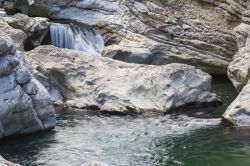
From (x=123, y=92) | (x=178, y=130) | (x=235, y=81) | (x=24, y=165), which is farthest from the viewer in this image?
(x=235, y=81)

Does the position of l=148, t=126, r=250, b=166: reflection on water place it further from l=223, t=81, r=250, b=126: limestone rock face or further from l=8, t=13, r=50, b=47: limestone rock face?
l=8, t=13, r=50, b=47: limestone rock face

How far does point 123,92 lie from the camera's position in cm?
2175

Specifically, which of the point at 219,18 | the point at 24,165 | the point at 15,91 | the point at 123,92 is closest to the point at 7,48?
the point at 15,91

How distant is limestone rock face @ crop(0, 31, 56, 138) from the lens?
1688cm

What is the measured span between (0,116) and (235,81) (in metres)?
10.9

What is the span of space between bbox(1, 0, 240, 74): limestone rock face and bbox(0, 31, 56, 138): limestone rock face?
937 cm

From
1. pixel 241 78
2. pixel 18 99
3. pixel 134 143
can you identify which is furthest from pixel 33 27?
pixel 134 143

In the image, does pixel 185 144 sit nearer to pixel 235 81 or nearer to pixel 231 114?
pixel 231 114

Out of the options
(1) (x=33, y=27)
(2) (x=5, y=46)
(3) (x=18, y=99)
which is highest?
(2) (x=5, y=46)

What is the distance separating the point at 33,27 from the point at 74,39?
214 centimetres

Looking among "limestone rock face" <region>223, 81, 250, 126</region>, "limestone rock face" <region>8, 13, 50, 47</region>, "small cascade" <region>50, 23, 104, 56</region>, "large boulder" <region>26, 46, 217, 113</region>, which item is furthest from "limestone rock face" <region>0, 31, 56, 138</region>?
"small cascade" <region>50, 23, 104, 56</region>

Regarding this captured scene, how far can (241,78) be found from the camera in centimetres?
2275

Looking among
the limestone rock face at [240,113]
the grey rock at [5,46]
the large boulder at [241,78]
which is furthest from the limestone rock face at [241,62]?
the grey rock at [5,46]

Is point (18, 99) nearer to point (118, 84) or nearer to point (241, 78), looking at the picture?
point (118, 84)
